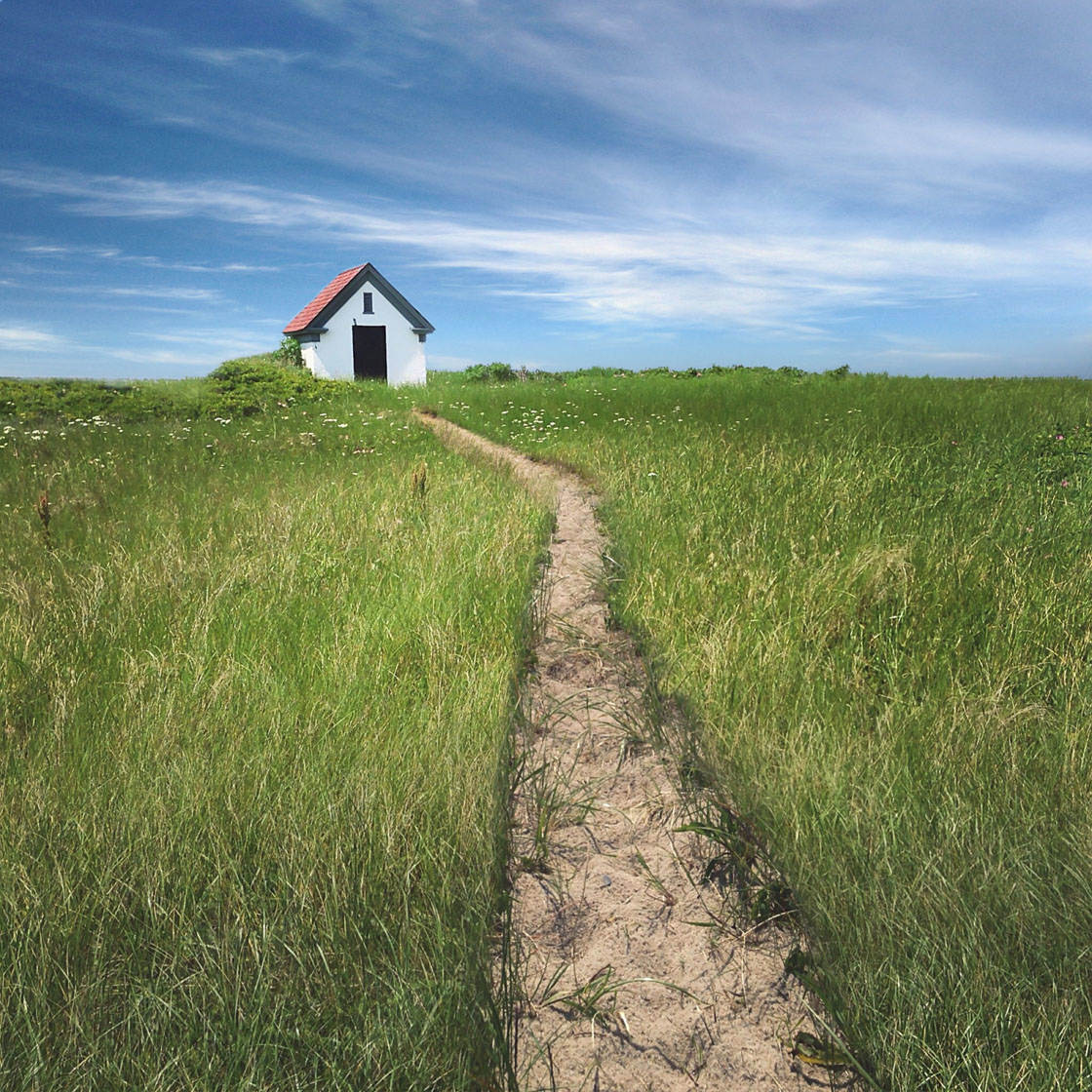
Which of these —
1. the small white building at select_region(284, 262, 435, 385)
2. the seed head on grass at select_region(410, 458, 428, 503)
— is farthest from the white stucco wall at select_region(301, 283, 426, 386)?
the seed head on grass at select_region(410, 458, 428, 503)

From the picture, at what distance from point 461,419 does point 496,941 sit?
14453mm

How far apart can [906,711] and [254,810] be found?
2691mm

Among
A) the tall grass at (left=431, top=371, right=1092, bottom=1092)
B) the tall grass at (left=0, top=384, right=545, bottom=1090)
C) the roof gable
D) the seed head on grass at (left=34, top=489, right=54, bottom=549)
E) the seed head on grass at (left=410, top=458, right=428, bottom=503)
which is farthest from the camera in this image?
the roof gable

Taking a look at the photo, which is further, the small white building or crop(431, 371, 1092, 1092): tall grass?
the small white building

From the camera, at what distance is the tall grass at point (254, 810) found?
73.2 inches

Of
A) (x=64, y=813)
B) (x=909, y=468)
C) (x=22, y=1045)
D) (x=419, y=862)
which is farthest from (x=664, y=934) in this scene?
(x=909, y=468)

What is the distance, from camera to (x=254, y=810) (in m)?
2.53

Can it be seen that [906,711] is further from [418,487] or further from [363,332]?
[363,332]

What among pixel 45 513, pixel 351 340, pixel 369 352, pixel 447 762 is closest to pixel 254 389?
pixel 351 340

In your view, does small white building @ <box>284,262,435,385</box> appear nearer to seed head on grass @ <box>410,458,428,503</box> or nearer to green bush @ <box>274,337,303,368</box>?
green bush @ <box>274,337,303,368</box>

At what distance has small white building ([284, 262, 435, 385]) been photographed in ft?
92.8

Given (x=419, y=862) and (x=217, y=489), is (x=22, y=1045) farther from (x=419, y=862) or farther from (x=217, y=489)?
(x=217, y=489)

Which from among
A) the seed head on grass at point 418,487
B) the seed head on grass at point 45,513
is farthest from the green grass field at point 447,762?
the seed head on grass at point 418,487

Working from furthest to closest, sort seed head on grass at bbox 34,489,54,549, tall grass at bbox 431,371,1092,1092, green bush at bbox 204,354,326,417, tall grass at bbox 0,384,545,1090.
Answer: green bush at bbox 204,354,326,417 < seed head on grass at bbox 34,489,54,549 < tall grass at bbox 431,371,1092,1092 < tall grass at bbox 0,384,545,1090
